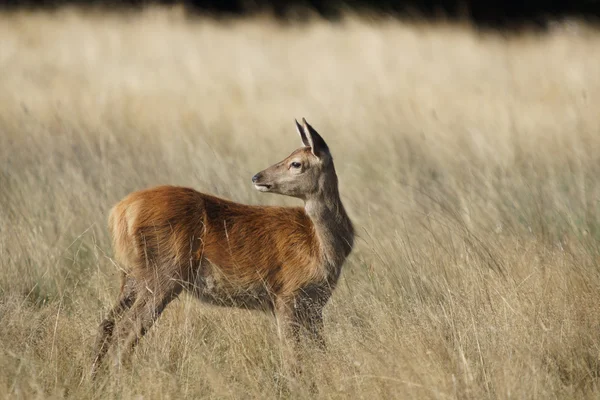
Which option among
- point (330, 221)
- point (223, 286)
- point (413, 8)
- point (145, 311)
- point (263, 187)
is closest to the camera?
point (145, 311)

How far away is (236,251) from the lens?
5.12 m

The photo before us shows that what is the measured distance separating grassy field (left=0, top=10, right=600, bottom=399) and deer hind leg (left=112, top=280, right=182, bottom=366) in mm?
95

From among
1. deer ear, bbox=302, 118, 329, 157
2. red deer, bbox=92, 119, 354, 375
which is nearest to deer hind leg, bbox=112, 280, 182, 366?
red deer, bbox=92, 119, 354, 375

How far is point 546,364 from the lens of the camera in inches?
176

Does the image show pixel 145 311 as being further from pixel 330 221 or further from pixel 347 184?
pixel 347 184

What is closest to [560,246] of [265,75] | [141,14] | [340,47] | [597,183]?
[597,183]

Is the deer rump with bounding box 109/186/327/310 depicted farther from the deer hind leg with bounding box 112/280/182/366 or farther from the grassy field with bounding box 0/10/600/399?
the grassy field with bounding box 0/10/600/399

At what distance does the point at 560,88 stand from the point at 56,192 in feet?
22.3

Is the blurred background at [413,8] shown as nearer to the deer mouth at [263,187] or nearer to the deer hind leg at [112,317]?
the deer mouth at [263,187]

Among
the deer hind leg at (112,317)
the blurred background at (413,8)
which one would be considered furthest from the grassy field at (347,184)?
the blurred background at (413,8)

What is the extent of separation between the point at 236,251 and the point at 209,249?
153 millimetres

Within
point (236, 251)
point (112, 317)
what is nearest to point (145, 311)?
point (112, 317)

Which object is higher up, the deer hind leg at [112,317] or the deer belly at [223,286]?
the deer belly at [223,286]

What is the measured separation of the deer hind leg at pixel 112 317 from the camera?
4723 mm
